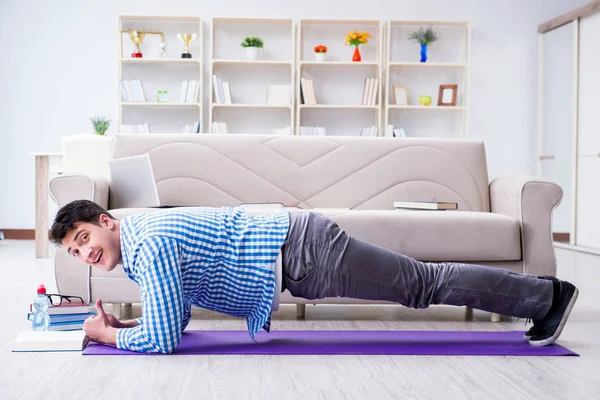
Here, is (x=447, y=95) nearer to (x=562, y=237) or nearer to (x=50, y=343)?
(x=562, y=237)

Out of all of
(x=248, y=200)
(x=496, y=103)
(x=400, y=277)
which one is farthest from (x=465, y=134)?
(x=400, y=277)

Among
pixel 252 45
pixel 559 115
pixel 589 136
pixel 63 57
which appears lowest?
pixel 589 136

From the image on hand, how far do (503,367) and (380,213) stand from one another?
951 millimetres

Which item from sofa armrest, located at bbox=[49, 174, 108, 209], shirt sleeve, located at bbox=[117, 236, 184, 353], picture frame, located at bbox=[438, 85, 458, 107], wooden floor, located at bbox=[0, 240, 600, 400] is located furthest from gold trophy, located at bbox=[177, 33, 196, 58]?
shirt sleeve, located at bbox=[117, 236, 184, 353]

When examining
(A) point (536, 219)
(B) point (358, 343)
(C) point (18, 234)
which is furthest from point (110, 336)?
(C) point (18, 234)

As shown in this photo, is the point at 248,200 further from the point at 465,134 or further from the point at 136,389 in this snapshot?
the point at 465,134

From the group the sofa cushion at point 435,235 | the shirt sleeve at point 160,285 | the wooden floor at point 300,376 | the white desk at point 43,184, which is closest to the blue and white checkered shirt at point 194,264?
the shirt sleeve at point 160,285

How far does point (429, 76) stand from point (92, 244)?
5.39 meters

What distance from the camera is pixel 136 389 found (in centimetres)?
183

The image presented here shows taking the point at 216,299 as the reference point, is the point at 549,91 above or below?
above

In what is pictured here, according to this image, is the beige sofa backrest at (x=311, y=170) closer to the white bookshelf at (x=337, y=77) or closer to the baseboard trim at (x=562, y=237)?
the white bookshelf at (x=337, y=77)

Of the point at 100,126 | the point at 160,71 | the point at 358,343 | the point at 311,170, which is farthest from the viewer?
the point at 160,71

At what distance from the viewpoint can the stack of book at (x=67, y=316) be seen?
2.46 meters

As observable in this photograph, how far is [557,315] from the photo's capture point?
2.28m
